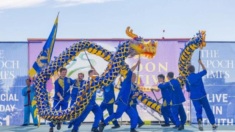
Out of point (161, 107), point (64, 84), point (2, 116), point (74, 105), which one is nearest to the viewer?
point (74, 105)

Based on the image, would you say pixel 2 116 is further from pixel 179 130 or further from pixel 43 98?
pixel 179 130

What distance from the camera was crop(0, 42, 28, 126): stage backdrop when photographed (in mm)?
14438

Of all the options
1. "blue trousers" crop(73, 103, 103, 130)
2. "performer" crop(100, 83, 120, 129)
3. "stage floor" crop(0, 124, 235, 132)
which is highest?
"performer" crop(100, 83, 120, 129)

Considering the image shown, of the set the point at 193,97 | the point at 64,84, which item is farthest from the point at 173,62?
the point at 64,84

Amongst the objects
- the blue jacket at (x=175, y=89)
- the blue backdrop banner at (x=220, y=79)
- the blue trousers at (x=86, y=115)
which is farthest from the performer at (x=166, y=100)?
the blue trousers at (x=86, y=115)

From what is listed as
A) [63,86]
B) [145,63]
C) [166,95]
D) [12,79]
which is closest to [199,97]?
[166,95]

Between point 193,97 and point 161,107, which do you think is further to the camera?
point 161,107

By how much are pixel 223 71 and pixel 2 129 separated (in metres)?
6.49

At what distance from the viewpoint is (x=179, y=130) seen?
491 inches

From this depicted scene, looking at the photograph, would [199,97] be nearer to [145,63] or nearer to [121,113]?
[121,113]

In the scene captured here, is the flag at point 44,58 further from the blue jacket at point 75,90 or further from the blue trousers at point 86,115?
the blue trousers at point 86,115

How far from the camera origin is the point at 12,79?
1455 cm

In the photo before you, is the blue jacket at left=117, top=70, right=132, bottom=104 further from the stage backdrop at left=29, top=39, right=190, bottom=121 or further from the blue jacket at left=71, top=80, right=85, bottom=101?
the stage backdrop at left=29, top=39, right=190, bottom=121

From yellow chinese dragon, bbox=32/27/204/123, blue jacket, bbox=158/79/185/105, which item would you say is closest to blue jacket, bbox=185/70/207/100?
blue jacket, bbox=158/79/185/105
